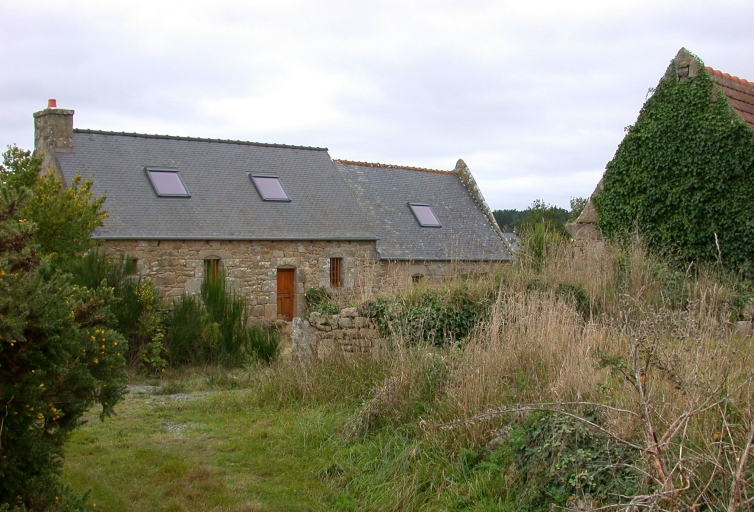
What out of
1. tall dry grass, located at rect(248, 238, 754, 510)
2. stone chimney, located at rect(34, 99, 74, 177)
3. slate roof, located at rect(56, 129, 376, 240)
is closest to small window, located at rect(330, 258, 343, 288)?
slate roof, located at rect(56, 129, 376, 240)

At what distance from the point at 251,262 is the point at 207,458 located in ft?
38.2

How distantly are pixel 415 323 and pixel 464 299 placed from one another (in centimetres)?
124

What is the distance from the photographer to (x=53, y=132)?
56.0ft

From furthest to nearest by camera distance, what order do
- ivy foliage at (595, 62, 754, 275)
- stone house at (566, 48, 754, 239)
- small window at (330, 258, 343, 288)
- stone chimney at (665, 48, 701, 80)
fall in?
small window at (330, 258, 343, 288)
stone chimney at (665, 48, 701, 80)
stone house at (566, 48, 754, 239)
ivy foliage at (595, 62, 754, 275)

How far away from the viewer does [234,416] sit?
7.70 metres

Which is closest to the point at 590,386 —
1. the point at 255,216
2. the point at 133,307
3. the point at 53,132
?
the point at 133,307

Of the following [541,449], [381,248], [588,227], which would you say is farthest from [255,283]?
[541,449]

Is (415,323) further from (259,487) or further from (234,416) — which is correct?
(259,487)

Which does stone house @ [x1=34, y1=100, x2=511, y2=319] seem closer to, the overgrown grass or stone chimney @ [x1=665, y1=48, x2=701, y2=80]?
stone chimney @ [x1=665, y1=48, x2=701, y2=80]

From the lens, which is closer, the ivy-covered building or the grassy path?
the grassy path

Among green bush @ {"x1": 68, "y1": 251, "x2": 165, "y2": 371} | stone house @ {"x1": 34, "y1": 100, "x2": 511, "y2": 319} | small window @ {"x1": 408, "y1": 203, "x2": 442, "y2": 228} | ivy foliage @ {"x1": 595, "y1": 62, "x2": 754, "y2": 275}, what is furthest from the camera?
small window @ {"x1": 408, "y1": 203, "x2": 442, "y2": 228}

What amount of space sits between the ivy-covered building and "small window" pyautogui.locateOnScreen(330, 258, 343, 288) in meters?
9.49

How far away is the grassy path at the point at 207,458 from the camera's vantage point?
536 cm

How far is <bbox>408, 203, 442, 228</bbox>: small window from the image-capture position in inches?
835
